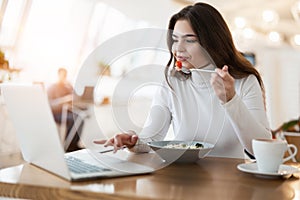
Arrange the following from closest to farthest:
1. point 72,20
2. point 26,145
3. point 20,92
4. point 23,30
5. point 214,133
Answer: point 20,92
point 26,145
point 214,133
point 23,30
point 72,20

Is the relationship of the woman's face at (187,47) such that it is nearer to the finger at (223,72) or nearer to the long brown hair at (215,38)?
the long brown hair at (215,38)

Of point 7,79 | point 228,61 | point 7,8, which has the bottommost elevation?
point 7,79

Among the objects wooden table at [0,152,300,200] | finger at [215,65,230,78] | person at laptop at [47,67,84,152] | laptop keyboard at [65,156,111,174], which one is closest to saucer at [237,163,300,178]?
wooden table at [0,152,300,200]

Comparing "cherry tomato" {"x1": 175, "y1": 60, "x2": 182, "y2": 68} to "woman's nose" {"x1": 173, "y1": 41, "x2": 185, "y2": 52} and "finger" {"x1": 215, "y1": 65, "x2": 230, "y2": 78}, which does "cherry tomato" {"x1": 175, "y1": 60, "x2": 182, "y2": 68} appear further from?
"finger" {"x1": 215, "y1": 65, "x2": 230, "y2": 78}

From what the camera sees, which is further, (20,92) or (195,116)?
(195,116)

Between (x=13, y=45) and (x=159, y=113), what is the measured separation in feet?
15.5

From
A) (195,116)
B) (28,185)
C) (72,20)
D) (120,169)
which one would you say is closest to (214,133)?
(195,116)

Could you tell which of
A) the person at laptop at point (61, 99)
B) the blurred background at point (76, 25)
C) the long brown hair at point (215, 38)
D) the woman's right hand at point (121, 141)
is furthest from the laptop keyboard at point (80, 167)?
the person at laptop at point (61, 99)

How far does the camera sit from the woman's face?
158 centimetres

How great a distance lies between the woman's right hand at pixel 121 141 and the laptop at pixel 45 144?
0.07 metres

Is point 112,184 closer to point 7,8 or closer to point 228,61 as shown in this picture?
point 228,61

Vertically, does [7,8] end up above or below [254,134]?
above

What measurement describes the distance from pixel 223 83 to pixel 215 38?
0.40 m

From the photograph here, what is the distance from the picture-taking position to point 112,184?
100 centimetres
